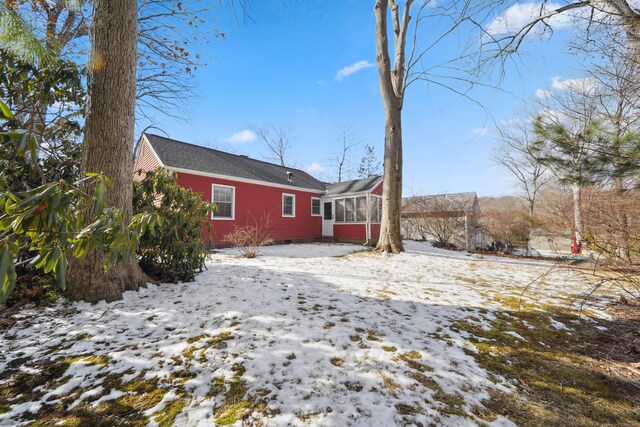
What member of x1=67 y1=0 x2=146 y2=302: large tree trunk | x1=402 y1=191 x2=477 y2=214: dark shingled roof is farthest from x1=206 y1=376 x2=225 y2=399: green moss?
x1=402 y1=191 x2=477 y2=214: dark shingled roof

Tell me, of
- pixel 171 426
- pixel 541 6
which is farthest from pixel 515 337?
pixel 541 6

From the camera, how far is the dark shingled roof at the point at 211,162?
9.45 meters

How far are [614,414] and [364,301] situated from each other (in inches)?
85.4

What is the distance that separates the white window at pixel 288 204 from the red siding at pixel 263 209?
0.56 ft

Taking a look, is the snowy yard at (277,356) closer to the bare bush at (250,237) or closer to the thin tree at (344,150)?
the bare bush at (250,237)

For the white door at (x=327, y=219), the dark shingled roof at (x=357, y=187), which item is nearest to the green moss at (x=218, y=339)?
the dark shingled roof at (x=357, y=187)

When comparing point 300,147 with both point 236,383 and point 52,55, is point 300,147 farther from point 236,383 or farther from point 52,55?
point 236,383

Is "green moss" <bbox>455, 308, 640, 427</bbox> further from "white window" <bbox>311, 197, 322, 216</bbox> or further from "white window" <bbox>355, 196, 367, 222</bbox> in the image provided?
"white window" <bbox>311, 197, 322, 216</bbox>

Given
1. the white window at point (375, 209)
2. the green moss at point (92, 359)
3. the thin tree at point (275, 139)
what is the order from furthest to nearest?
the thin tree at point (275, 139)
the white window at point (375, 209)
the green moss at point (92, 359)

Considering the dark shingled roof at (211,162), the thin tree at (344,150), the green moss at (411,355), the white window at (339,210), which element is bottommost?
the green moss at (411,355)

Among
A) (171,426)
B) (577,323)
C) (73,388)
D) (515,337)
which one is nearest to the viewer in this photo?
(171,426)

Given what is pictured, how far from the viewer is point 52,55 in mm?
3109

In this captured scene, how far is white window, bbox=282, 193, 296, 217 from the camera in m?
12.6

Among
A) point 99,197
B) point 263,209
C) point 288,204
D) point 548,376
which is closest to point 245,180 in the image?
point 263,209
